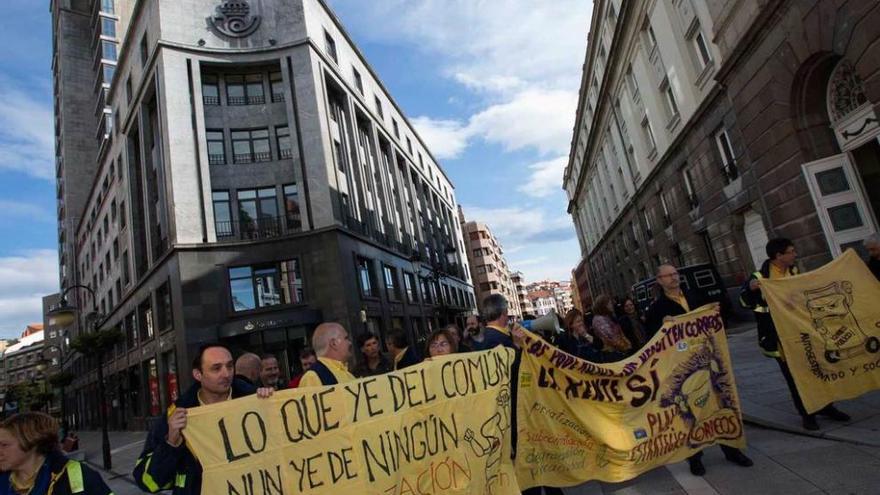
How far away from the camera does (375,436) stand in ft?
12.5

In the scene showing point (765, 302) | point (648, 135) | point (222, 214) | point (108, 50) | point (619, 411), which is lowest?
point (619, 411)

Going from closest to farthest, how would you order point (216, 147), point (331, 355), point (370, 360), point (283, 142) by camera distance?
point (331, 355) < point (370, 360) < point (216, 147) < point (283, 142)

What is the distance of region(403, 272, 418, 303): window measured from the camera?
33384 mm


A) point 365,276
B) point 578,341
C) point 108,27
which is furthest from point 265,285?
point 108,27

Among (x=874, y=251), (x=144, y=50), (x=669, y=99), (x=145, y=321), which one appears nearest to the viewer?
(x=874, y=251)

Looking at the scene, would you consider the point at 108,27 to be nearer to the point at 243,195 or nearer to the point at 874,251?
the point at 243,195

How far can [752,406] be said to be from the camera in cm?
657

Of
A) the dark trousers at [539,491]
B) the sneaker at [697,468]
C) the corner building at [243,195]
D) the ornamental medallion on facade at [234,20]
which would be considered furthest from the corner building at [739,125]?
the ornamental medallion on facade at [234,20]

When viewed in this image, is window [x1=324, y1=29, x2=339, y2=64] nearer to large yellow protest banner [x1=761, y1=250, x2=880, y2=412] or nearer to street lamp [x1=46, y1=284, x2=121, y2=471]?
street lamp [x1=46, y1=284, x2=121, y2=471]

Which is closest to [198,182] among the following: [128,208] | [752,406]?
[128,208]

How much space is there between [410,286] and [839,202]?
26.7 meters

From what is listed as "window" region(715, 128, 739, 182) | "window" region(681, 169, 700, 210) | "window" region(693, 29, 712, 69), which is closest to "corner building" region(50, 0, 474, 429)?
"window" region(681, 169, 700, 210)

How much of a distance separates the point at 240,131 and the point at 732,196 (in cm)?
2379

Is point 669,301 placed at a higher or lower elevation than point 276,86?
lower
